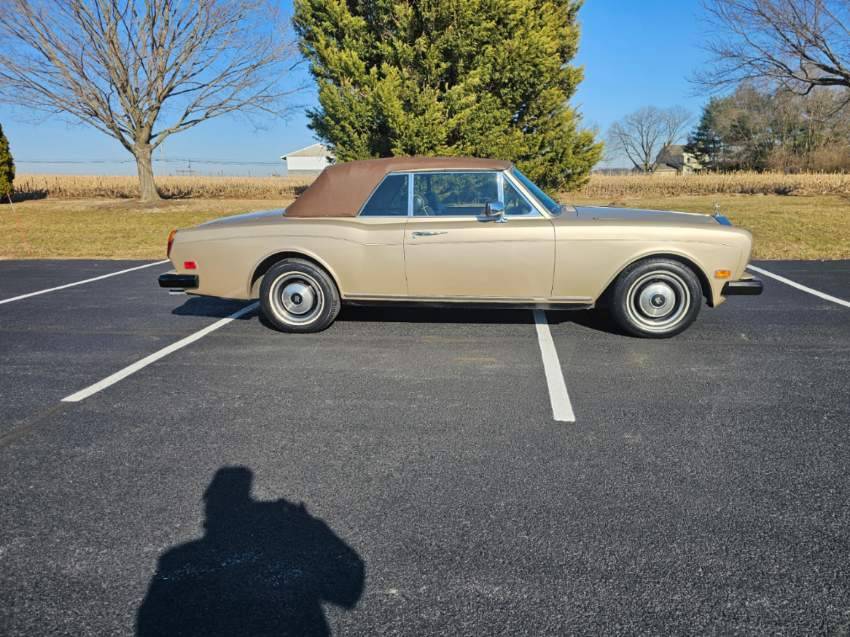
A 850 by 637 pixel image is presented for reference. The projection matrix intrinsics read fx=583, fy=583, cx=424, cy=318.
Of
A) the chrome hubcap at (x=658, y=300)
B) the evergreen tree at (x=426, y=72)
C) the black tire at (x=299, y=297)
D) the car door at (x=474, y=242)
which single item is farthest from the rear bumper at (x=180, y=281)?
the evergreen tree at (x=426, y=72)

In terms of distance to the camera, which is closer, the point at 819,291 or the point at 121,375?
the point at 121,375

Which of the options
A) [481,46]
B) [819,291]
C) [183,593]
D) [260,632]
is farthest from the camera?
[481,46]

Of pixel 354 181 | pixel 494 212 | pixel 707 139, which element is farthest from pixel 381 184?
pixel 707 139

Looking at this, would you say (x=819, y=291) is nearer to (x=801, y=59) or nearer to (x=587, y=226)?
(x=587, y=226)

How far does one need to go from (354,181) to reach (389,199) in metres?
0.41

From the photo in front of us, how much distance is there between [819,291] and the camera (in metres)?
6.90

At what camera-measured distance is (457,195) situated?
5211 mm

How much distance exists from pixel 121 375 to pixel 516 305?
10.6 feet

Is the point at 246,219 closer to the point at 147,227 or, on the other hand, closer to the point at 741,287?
the point at 741,287

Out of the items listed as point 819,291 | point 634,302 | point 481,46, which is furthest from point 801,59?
point 634,302

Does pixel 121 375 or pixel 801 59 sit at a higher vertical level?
pixel 801 59

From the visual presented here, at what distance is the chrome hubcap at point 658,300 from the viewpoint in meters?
5.02

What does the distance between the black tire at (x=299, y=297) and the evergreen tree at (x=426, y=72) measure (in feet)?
34.9

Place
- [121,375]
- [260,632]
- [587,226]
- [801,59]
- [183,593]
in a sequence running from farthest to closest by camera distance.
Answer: [801,59] → [587,226] → [121,375] → [183,593] → [260,632]
